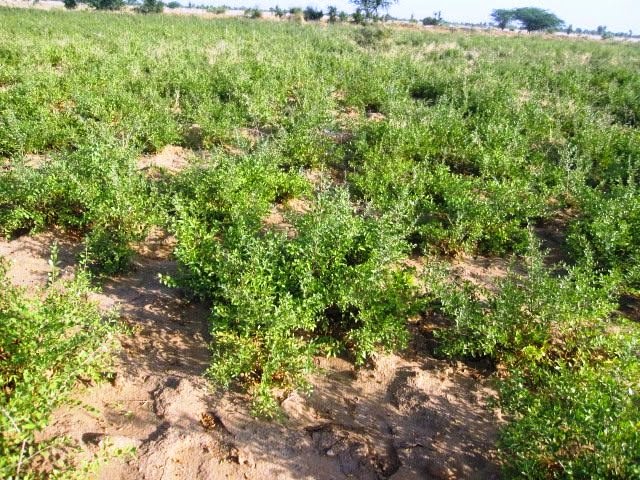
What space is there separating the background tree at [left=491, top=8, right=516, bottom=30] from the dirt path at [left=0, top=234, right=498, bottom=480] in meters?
96.6

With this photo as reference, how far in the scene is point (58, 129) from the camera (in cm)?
712

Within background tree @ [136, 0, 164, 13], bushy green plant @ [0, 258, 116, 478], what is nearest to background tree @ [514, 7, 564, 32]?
background tree @ [136, 0, 164, 13]

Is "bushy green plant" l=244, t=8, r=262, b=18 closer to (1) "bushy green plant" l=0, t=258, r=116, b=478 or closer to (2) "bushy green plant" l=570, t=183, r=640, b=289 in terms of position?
(2) "bushy green plant" l=570, t=183, r=640, b=289

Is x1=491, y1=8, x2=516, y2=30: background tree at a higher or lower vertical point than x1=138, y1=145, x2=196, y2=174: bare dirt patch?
higher

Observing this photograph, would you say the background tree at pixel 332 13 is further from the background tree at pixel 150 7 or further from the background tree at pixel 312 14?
the background tree at pixel 150 7

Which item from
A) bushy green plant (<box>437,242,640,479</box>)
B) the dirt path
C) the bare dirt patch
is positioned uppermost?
the bare dirt patch

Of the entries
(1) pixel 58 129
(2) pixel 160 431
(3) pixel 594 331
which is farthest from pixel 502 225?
(1) pixel 58 129

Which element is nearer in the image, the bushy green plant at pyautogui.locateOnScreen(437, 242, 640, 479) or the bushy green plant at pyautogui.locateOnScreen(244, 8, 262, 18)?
the bushy green plant at pyautogui.locateOnScreen(437, 242, 640, 479)

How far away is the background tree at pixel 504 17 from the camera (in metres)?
85.0

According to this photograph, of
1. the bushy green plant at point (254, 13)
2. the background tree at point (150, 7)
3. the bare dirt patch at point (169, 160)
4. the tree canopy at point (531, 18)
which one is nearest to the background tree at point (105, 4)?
the background tree at point (150, 7)

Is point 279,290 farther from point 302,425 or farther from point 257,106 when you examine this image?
point 257,106

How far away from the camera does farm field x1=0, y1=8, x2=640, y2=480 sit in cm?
287

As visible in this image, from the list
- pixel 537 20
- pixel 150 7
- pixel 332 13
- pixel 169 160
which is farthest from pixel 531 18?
pixel 169 160

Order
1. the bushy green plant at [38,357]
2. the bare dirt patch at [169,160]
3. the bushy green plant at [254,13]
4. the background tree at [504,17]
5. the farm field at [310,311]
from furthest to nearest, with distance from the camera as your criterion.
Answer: the background tree at [504,17]
the bushy green plant at [254,13]
the bare dirt patch at [169,160]
the farm field at [310,311]
the bushy green plant at [38,357]
